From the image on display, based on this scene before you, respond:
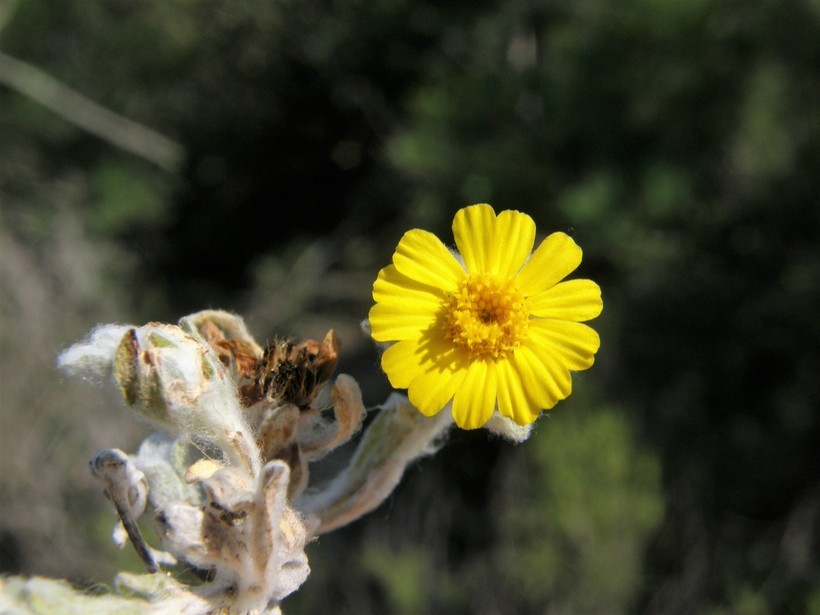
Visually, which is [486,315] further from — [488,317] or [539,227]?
[539,227]

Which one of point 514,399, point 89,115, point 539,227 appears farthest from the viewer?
point 89,115

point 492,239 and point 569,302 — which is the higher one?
point 492,239

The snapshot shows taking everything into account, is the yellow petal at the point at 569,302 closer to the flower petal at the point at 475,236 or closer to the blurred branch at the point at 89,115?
the flower petal at the point at 475,236

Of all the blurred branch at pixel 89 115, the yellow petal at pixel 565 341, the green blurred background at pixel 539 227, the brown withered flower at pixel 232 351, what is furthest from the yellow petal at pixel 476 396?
the blurred branch at pixel 89 115

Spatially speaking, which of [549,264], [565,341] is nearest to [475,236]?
[549,264]

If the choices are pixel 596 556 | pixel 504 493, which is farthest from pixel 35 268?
pixel 596 556

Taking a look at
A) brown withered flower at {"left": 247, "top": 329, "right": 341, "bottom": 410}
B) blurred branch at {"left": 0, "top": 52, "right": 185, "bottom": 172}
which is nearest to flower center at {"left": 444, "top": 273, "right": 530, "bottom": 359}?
brown withered flower at {"left": 247, "top": 329, "right": 341, "bottom": 410}
